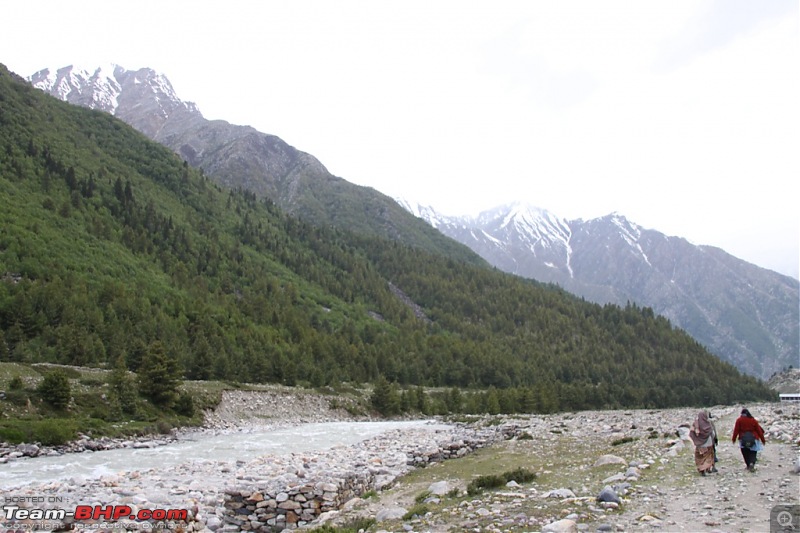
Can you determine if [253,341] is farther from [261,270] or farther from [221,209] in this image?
[221,209]

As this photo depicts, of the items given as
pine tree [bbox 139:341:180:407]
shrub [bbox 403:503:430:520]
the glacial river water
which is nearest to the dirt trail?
shrub [bbox 403:503:430:520]

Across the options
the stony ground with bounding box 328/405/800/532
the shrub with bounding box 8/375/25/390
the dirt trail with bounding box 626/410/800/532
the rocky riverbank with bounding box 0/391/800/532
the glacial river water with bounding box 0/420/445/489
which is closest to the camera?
the dirt trail with bounding box 626/410/800/532

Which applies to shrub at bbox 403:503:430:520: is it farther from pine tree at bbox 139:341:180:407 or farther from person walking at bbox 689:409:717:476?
pine tree at bbox 139:341:180:407

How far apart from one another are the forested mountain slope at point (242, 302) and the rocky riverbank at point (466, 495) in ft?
136

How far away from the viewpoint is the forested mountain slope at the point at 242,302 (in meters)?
66.8

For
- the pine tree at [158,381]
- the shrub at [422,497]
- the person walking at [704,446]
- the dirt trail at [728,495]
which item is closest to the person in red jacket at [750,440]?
the dirt trail at [728,495]

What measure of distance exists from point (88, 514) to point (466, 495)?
1056 centimetres

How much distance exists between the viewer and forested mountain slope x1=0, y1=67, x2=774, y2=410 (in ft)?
219

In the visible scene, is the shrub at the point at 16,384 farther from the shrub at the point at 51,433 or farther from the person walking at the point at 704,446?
the person walking at the point at 704,446

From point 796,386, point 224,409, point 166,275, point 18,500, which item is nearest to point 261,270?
point 166,275

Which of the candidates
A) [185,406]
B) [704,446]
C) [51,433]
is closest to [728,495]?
[704,446]

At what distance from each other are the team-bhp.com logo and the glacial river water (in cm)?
728

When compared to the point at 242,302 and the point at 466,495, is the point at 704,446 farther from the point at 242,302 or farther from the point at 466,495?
the point at 242,302

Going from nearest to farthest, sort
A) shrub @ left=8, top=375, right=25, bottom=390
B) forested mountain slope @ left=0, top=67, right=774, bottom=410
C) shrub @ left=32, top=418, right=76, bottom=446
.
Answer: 1. shrub @ left=32, top=418, right=76, bottom=446
2. shrub @ left=8, top=375, right=25, bottom=390
3. forested mountain slope @ left=0, top=67, right=774, bottom=410
